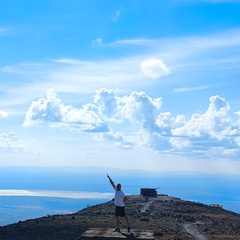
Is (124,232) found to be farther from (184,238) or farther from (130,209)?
(130,209)

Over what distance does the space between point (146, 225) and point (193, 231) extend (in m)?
3.10

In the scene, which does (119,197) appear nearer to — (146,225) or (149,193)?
(146,225)

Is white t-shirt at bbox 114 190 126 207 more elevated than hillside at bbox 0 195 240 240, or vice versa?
white t-shirt at bbox 114 190 126 207

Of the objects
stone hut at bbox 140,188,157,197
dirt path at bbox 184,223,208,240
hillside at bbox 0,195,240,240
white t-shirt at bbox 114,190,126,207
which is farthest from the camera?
stone hut at bbox 140,188,157,197

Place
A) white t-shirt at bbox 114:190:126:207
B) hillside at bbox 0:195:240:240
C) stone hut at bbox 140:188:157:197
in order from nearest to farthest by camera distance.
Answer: white t-shirt at bbox 114:190:126:207
hillside at bbox 0:195:240:240
stone hut at bbox 140:188:157:197

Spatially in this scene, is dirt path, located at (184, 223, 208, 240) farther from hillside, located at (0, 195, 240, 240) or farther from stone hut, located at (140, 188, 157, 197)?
stone hut, located at (140, 188, 157, 197)

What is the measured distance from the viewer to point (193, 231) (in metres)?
35.1

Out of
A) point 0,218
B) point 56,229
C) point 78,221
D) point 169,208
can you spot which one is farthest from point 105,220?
point 0,218

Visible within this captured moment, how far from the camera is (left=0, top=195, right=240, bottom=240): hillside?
30.8 metres

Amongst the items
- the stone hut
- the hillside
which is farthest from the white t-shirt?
the stone hut

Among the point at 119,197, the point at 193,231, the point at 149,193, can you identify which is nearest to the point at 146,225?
the point at 193,231

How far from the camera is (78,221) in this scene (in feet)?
118

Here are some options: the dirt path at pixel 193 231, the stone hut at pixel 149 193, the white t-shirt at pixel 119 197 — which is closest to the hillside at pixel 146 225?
the dirt path at pixel 193 231

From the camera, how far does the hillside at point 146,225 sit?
101 feet
